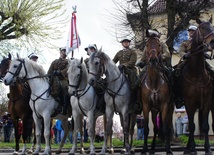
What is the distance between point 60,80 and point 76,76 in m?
2.07

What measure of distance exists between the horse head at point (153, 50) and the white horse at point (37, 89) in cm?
421

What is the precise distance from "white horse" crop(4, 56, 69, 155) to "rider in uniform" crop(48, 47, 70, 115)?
237 millimetres

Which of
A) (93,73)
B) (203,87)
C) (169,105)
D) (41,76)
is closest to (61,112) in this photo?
(41,76)

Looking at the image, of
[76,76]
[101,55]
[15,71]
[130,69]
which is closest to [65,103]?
[76,76]

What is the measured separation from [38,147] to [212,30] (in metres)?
6.76

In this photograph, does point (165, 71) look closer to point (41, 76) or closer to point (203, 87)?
point (203, 87)

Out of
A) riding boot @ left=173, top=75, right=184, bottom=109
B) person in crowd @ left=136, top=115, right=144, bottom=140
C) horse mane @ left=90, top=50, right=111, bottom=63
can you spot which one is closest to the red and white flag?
horse mane @ left=90, top=50, right=111, bottom=63

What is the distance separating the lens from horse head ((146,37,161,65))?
14055mm

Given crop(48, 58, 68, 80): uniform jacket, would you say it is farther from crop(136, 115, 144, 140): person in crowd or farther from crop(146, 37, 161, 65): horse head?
crop(136, 115, 144, 140): person in crowd

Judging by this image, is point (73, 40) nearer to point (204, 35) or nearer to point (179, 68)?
point (179, 68)

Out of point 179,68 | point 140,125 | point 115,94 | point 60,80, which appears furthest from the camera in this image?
point 140,125

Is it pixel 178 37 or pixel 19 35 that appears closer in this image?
pixel 178 37

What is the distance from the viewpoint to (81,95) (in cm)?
1606

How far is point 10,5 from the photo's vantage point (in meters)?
34.8
